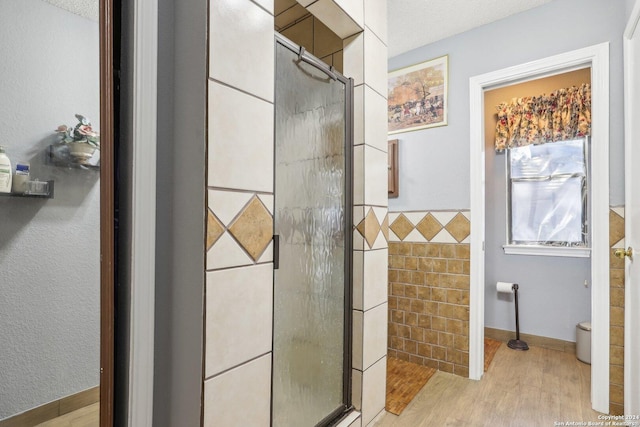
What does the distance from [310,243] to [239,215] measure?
45 cm

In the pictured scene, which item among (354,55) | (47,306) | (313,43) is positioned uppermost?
(313,43)

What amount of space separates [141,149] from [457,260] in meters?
2.09

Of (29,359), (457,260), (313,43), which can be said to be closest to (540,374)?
(457,260)

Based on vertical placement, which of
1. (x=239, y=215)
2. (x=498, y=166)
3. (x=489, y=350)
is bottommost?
(x=489, y=350)

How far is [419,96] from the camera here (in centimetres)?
248

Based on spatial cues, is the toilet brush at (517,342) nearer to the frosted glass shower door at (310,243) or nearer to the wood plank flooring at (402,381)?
the wood plank flooring at (402,381)

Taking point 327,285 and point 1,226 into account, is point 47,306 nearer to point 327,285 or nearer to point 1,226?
point 1,226

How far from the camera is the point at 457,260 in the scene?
226 centimetres

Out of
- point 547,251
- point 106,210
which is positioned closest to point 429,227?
point 547,251

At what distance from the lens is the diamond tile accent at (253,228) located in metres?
0.90

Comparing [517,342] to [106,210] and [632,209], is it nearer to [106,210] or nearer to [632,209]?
[632,209]

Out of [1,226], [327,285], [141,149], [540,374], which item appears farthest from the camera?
[540,374]

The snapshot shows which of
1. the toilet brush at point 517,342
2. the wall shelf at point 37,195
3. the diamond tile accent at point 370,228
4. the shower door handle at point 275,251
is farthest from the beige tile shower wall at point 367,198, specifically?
the toilet brush at point 517,342

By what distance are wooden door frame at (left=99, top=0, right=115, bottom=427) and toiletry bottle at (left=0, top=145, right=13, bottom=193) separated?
0.57ft
